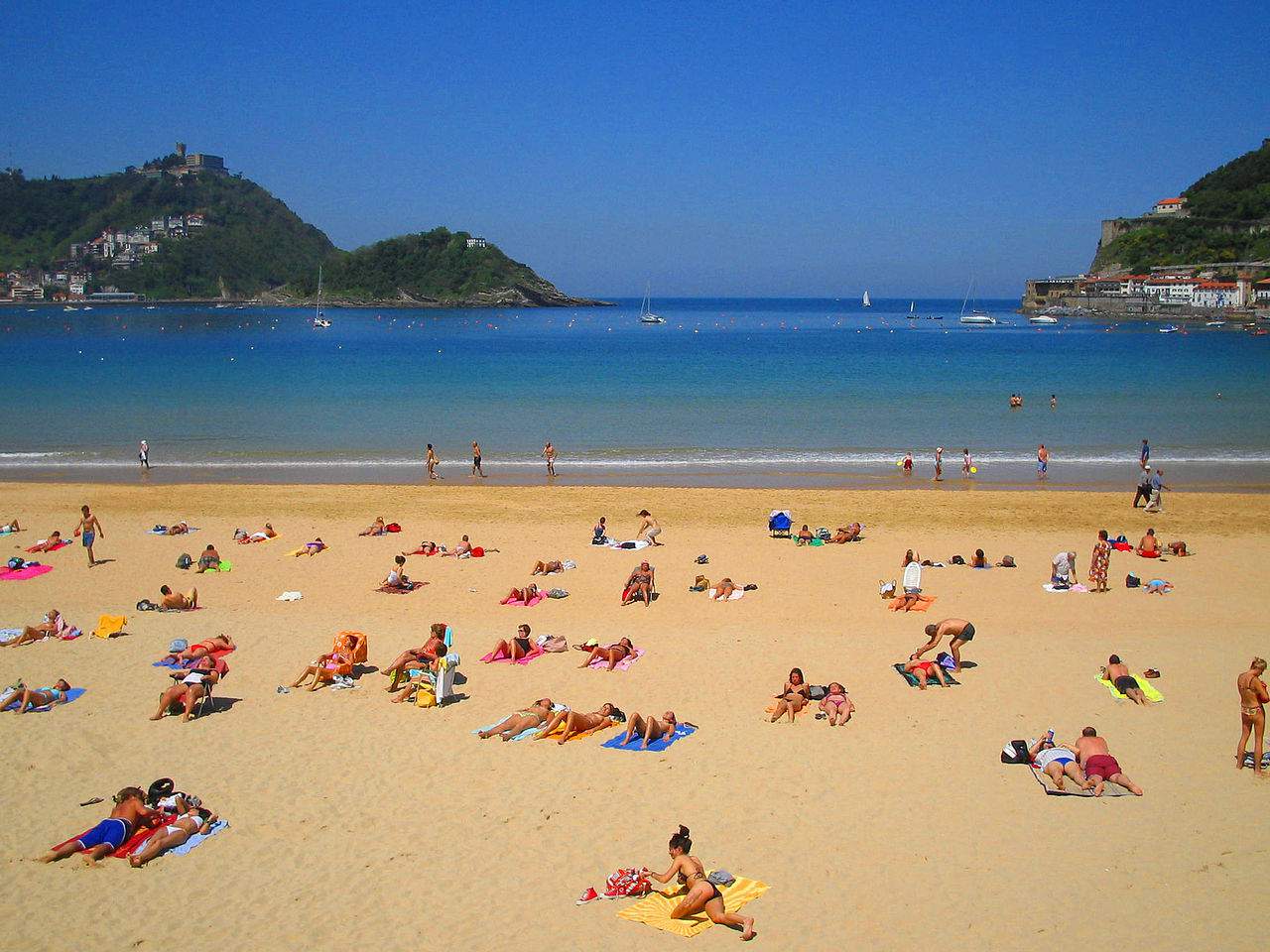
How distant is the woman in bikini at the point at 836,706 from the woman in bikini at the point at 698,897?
3.15 metres

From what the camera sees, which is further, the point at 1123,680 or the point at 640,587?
the point at 640,587

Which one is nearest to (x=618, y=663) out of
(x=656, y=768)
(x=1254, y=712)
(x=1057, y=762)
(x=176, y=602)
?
(x=656, y=768)

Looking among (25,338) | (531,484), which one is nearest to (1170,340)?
(531,484)

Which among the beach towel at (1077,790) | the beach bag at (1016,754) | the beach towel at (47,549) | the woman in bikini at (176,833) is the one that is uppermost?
the beach towel at (47,549)

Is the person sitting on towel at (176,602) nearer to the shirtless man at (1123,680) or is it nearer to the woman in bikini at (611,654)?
the woman in bikini at (611,654)

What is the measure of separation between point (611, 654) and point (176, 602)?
6888mm

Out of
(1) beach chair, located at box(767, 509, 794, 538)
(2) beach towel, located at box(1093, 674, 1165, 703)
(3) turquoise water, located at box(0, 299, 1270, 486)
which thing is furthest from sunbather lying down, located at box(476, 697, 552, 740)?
(3) turquoise water, located at box(0, 299, 1270, 486)

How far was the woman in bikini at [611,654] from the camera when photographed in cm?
1100

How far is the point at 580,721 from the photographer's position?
9.21 meters

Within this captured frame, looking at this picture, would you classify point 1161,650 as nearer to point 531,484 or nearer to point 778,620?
point 778,620

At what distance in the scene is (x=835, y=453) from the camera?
28.3 metres

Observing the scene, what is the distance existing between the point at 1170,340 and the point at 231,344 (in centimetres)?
8547

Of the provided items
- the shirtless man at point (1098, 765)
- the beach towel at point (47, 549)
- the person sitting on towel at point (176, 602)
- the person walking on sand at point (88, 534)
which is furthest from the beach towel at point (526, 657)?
the beach towel at point (47, 549)

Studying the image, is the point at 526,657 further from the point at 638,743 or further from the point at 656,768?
the point at 656,768
